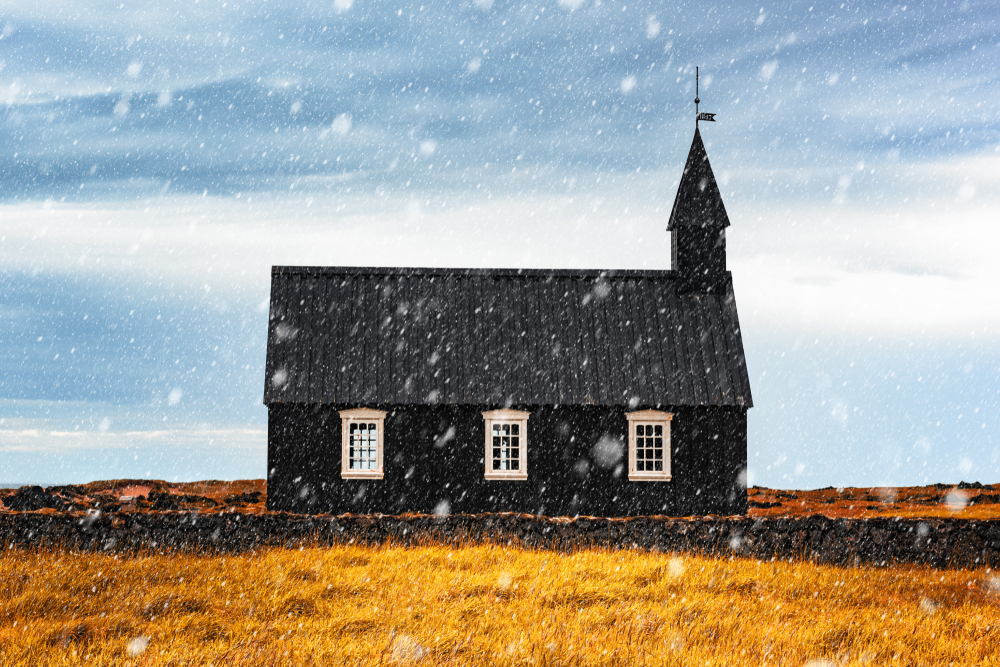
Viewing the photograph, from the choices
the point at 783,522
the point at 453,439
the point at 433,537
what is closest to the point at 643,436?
the point at 453,439

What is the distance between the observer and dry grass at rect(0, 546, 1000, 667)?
1071 cm

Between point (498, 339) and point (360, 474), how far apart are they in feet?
18.7

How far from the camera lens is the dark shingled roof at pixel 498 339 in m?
26.2

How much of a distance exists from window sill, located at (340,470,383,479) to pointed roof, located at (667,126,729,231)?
12.3 m

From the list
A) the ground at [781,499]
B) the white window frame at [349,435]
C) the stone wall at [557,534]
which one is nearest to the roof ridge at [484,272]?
the white window frame at [349,435]

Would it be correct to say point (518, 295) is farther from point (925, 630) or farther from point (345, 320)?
point (925, 630)

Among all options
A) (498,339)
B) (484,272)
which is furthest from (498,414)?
(484,272)

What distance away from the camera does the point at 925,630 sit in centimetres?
1248

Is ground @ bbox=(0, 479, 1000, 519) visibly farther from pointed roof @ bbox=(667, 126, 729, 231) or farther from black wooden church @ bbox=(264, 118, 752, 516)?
pointed roof @ bbox=(667, 126, 729, 231)

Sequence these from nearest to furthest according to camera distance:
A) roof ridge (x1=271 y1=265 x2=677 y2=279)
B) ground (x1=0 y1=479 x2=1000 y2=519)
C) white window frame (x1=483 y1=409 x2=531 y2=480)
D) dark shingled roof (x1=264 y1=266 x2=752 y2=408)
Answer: white window frame (x1=483 y1=409 x2=531 y2=480) < dark shingled roof (x1=264 y1=266 x2=752 y2=408) < ground (x1=0 y1=479 x2=1000 y2=519) < roof ridge (x1=271 y1=265 x2=677 y2=279)

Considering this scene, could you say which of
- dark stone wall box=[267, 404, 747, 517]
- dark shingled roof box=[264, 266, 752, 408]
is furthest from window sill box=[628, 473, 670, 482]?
dark shingled roof box=[264, 266, 752, 408]

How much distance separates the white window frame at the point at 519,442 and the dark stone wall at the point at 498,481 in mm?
156

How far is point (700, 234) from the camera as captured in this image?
96.8 feet

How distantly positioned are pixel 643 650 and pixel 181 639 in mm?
5577
